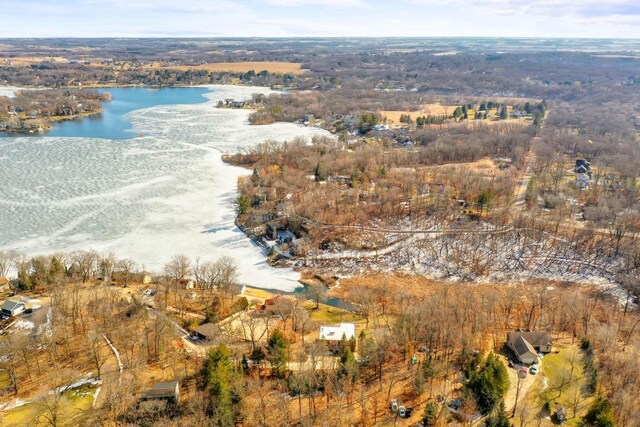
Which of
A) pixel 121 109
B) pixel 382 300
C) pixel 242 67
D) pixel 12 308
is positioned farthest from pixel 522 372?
pixel 242 67

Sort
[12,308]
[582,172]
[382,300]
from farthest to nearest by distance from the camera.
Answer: [582,172], [382,300], [12,308]

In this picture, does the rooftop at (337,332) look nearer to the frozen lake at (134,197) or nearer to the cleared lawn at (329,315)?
the cleared lawn at (329,315)

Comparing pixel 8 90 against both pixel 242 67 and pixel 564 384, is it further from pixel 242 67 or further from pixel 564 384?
pixel 564 384

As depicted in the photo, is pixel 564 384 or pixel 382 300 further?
pixel 382 300

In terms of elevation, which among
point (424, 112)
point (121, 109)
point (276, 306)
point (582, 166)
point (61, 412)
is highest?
point (121, 109)

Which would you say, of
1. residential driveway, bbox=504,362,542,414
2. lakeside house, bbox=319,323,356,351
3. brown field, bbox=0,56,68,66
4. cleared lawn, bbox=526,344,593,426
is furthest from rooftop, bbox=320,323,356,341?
brown field, bbox=0,56,68,66

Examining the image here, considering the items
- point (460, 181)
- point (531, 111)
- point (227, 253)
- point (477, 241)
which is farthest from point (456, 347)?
point (531, 111)

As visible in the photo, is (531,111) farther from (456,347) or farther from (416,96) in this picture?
(456,347)

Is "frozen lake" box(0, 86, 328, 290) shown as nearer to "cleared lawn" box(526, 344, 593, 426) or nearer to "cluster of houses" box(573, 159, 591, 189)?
"cleared lawn" box(526, 344, 593, 426)
